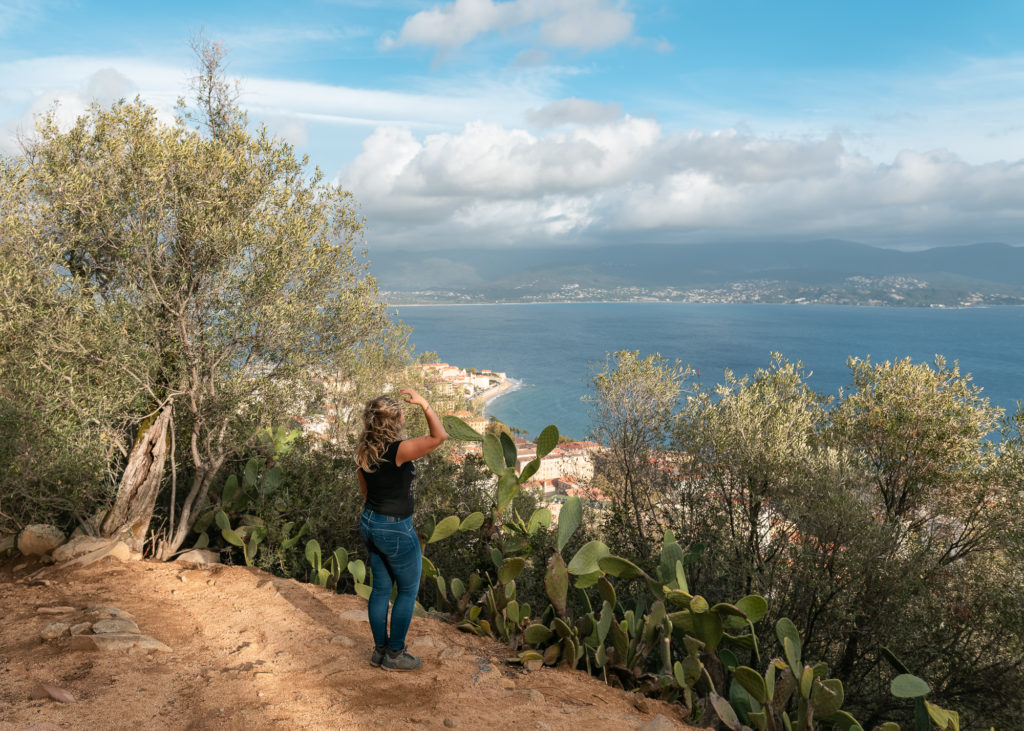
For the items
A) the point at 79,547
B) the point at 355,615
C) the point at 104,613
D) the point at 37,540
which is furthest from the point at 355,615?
the point at 37,540

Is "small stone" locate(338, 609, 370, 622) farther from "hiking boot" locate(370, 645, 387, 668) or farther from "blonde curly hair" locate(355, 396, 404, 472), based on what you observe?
"blonde curly hair" locate(355, 396, 404, 472)

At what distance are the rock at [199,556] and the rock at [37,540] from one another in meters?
1.29

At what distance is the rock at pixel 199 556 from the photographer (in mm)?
7148

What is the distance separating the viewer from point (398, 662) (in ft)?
14.8

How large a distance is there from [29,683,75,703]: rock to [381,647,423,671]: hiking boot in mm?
1998

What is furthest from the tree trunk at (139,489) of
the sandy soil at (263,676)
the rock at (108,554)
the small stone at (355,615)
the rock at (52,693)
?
the rock at (52,693)

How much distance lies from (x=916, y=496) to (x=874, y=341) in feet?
393

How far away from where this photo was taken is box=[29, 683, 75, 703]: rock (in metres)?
3.78

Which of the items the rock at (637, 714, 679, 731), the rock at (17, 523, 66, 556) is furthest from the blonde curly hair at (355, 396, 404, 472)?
the rock at (17, 523, 66, 556)

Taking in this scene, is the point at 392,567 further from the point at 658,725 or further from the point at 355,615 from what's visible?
the point at 658,725

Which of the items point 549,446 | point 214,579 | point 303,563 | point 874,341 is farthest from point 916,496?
point 874,341

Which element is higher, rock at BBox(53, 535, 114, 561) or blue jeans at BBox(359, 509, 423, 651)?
blue jeans at BBox(359, 509, 423, 651)

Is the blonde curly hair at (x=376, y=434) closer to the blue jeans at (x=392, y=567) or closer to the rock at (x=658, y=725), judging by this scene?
the blue jeans at (x=392, y=567)

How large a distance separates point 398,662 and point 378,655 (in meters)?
0.17
